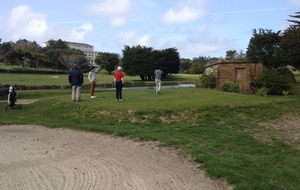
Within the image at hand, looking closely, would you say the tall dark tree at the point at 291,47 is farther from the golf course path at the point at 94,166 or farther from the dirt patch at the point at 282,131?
the golf course path at the point at 94,166

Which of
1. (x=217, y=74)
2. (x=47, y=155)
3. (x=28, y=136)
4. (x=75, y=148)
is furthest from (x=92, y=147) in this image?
(x=217, y=74)

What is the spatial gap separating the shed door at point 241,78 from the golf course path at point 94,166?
18384mm

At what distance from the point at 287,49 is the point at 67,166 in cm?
3227

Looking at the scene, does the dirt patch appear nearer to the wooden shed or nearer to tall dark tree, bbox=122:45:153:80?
the wooden shed

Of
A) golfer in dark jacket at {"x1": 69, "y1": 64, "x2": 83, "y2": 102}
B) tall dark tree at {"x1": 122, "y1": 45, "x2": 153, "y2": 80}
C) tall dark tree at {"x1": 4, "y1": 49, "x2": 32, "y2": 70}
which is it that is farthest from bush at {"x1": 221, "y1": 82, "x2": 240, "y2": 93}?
tall dark tree at {"x1": 4, "y1": 49, "x2": 32, "y2": 70}

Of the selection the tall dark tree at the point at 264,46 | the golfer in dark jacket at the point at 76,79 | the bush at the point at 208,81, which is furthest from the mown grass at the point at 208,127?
the tall dark tree at the point at 264,46

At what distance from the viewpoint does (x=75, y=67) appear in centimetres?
1750

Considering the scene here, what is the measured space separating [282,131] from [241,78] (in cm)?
1661

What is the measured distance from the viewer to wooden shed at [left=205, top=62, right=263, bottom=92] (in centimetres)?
2645

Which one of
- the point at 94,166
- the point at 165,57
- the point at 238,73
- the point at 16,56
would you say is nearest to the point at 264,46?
the point at 165,57

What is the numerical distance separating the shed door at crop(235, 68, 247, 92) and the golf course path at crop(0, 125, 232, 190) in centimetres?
1838

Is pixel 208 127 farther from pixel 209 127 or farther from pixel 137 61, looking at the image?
pixel 137 61

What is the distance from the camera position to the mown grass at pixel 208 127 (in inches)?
253

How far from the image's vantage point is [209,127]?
11273mm
